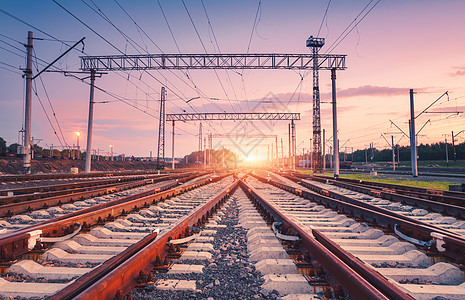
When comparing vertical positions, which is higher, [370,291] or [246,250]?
[370,291]

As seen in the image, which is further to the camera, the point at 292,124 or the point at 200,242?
the point at 292,124

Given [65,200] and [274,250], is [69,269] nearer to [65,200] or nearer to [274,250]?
[274,250]

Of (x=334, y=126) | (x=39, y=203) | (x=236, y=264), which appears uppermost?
(x=334, y=126)

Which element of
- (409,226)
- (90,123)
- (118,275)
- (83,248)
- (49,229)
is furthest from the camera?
(90,123)

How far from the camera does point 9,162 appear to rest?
28.0m

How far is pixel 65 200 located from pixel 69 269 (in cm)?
655

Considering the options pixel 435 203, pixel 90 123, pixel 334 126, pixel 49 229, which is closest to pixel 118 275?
pixel 49 229

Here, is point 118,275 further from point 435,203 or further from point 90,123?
point 90,123

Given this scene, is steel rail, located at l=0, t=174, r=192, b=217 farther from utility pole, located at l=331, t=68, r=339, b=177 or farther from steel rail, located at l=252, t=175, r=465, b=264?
utility pole, located at l=331, t=68, r=339, b=177

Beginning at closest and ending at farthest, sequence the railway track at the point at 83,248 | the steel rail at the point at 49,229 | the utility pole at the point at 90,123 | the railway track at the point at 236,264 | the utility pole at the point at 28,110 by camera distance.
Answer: the railway track at the point at 236,264
the railway track at the point at 83,248
the steel rail at the point at 49,229
the utility pole at the point at 28,110
the utility pole at the point at 90,123

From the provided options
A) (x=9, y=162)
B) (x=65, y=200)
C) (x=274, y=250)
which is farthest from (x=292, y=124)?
(x=274, y=250)

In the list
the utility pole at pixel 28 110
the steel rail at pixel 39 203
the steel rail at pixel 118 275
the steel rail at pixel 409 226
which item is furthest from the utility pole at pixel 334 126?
the utility pole at pixel 28 110

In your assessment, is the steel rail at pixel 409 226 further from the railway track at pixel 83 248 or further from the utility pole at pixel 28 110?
the utility pole at pixel 28 110

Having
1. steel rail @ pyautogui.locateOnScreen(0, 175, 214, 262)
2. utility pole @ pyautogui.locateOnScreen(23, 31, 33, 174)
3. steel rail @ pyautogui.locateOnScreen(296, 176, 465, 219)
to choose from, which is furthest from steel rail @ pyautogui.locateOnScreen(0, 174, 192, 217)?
utility pole @ pyautogui.locateOnScreen(23, 31, 33, 174)
